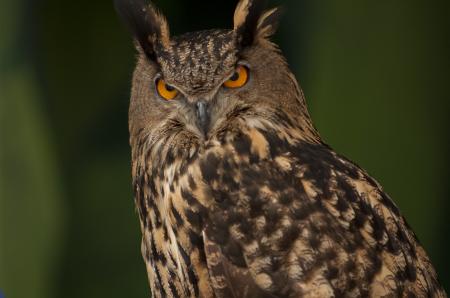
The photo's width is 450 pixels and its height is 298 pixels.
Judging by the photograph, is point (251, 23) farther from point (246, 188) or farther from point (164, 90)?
point (246, 188)

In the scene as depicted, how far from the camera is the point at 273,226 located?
159cm

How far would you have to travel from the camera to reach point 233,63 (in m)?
1.68

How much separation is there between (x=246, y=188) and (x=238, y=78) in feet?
0.83

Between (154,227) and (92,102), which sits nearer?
(154,227)

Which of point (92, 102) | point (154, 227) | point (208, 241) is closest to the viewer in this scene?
point (208, 241)

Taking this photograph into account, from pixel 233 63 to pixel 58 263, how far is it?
1.21 metres

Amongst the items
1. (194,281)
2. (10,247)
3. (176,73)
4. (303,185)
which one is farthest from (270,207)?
(10,247)

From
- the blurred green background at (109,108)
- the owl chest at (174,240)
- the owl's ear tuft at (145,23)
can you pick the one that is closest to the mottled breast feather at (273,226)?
the owl chest at (174,240)

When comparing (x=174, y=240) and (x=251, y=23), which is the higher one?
(x=251, y=23)

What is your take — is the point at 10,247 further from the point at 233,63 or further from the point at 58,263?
the point at 233,63

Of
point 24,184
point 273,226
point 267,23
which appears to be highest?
point 267,23

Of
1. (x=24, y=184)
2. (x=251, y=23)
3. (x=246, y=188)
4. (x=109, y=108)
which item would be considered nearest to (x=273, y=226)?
(x=246, y=188)

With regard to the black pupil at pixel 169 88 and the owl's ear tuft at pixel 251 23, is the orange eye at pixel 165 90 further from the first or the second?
the owl's ear tuft at pixel 251 23

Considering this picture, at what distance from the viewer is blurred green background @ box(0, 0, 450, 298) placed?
252cm
